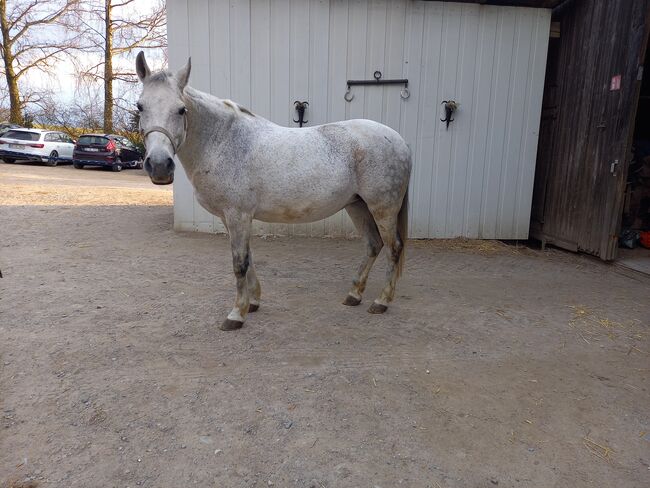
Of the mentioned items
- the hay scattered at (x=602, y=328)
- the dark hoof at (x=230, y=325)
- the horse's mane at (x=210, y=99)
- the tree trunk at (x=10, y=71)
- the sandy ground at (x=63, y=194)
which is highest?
the tree trunk at (x=10, y=71)

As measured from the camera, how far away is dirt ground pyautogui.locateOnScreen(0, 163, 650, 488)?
6.22 ft

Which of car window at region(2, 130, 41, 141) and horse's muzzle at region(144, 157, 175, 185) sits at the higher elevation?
car window at region(2, 130, 41, 141)

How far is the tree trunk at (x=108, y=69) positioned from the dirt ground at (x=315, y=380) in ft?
71.1

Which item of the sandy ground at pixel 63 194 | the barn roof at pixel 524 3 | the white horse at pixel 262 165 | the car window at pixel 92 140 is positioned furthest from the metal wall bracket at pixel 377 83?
the car window at pixel 92 140

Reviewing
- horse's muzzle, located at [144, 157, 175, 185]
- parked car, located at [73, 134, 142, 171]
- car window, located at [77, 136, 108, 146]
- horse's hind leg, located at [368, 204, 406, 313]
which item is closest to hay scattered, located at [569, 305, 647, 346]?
horse's hind leg, located at [368, 204, 406, 313]

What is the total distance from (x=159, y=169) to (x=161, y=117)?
0.35m

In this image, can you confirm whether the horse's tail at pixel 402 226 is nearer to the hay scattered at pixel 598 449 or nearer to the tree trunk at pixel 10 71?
the hay scattered at pixel 598 449

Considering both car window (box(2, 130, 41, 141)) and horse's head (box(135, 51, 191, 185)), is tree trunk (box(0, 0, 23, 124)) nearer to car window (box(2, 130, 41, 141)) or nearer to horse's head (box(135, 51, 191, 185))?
car window (box(2, 130, 41, 141))

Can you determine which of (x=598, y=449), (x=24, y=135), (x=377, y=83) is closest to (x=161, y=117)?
(x=598, y=449)

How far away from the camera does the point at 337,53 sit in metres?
6.25

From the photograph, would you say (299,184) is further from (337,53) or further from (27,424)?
(337,53)

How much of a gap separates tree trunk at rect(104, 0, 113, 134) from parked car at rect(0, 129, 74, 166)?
6.01m

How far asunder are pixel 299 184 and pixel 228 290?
148 cm

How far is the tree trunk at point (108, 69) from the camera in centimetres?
2242
